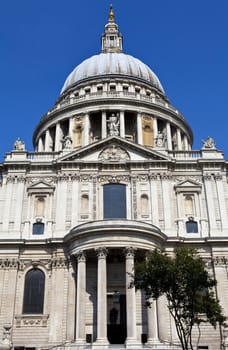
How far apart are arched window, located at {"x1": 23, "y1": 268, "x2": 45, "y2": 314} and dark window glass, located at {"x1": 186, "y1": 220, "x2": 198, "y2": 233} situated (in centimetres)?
1283

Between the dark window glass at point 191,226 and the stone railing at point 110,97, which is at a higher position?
the stone railing at point 110,97

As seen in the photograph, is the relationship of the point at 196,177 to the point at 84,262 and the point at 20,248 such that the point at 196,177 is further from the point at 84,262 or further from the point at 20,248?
the point at 20,248

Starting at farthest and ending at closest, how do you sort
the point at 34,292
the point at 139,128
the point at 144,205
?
the point at 139,128 < the point at 144,205 < the point at 34,292

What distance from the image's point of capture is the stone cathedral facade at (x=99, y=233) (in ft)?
105

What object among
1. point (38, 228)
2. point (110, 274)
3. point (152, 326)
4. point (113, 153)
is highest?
point (113, 153)

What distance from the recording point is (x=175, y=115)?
54.0m

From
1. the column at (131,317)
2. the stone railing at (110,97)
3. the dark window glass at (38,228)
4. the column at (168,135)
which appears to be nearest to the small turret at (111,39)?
the stone railing at (110,97)

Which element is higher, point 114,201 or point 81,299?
point 114,201

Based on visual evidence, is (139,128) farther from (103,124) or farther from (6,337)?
(6,337)

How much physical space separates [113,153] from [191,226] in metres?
9.62

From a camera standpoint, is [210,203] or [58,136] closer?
[210,203]

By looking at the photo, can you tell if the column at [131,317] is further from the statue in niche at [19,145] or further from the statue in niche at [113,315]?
the statue in niche at [19,145]

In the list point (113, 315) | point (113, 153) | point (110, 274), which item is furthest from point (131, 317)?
point (113, 153)

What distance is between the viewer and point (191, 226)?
1471 inches
